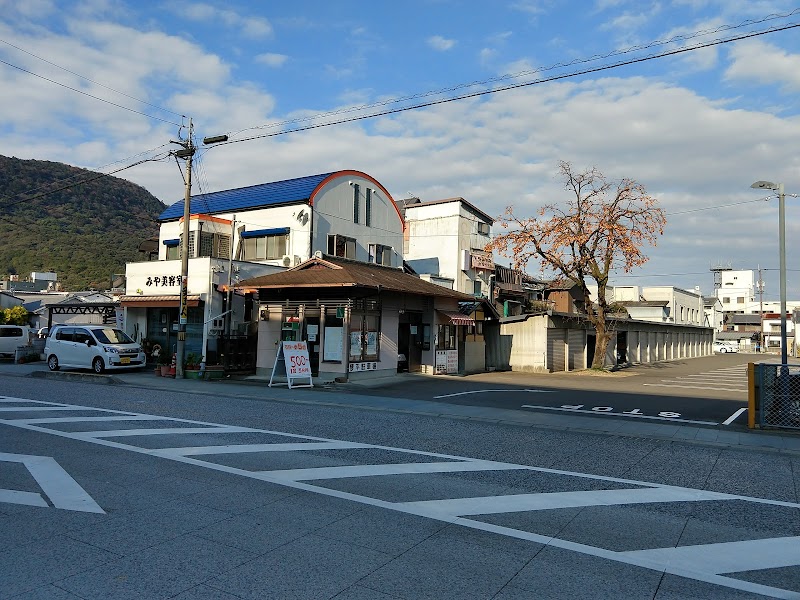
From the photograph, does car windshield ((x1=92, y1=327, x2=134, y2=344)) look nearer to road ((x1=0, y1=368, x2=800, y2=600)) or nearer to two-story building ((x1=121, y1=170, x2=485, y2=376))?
two-story building ((x1=121, y1=170, x2=485, y2=376))

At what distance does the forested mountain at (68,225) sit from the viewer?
61906 mm

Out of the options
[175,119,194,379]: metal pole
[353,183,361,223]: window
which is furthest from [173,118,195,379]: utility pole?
[353,183,361,223]: window

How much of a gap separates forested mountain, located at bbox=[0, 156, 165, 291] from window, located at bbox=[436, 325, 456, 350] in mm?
39132

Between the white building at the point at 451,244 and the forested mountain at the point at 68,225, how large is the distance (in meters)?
29.4

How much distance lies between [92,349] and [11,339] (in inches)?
396

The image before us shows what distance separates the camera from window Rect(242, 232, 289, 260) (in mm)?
27625

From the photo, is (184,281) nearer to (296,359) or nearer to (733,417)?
(296,359)

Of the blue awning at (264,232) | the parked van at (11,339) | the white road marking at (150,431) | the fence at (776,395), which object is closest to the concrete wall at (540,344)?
the blue awning at (264,232)

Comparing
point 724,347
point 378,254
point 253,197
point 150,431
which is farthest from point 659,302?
point 150,431

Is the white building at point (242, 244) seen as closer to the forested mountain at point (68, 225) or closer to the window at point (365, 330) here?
the window at point (365, 330)

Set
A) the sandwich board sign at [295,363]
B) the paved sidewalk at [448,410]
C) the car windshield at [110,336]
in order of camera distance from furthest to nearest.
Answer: the car windshield at [110,336]
the sandwich board sign at [295,363]
the paved sidewalk at [448,410]

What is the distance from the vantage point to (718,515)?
6496 millimetres

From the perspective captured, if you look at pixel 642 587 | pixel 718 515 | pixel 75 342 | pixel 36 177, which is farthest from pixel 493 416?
pixel 36 177

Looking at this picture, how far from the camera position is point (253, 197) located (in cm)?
2942
